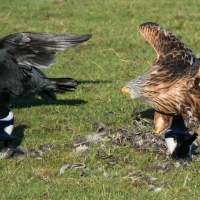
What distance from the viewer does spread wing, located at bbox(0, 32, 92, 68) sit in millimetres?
8688

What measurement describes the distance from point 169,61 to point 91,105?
142cm

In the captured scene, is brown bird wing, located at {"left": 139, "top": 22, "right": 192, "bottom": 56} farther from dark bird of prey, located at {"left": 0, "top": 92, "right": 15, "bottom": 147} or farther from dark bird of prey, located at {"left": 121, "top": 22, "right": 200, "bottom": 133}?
dark bird of prey, located at {"left": 0, "top": 92, "right": 15, "bottom": 147}

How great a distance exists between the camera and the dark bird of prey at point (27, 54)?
8609mm

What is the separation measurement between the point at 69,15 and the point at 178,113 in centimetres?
681

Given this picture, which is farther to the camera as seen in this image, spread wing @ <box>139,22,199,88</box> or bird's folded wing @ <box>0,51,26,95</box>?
bird's folded wing @ <box>0,51,26,95</box>

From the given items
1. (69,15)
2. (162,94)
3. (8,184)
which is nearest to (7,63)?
(162,94)

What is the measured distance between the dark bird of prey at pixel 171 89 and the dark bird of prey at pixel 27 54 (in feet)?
3.62

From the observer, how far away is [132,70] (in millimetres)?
10867

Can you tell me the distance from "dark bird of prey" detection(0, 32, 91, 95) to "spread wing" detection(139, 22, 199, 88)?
3.00ft

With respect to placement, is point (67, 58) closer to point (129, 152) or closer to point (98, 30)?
point (98, 30)

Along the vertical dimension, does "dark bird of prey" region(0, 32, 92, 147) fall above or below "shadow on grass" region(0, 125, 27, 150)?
above

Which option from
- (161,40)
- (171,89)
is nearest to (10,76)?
(161,40)

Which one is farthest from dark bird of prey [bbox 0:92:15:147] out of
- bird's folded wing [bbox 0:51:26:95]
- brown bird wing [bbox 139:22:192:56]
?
brown bird wing [bbox 139:22:192:56]

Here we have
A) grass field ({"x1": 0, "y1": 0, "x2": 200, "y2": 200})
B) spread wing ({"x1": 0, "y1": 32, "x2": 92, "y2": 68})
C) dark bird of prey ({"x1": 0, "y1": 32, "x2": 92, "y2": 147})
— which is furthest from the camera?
spread wing ({"x1": 0, "y1": 32, "x2": 92, "y2": 68})
